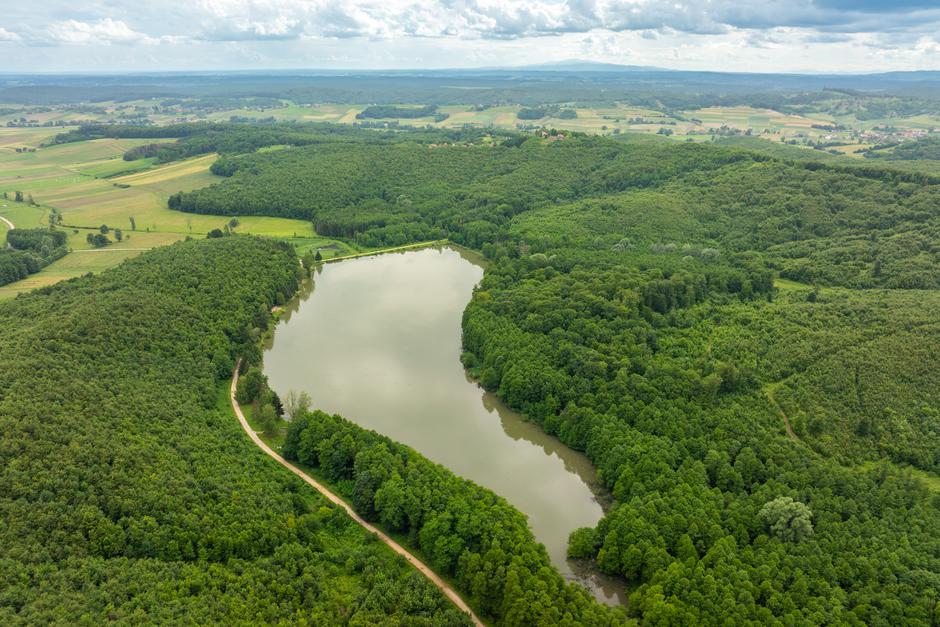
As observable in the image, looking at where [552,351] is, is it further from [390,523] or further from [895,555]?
[895,555]

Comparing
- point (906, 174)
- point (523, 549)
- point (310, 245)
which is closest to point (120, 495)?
point (523, 549)

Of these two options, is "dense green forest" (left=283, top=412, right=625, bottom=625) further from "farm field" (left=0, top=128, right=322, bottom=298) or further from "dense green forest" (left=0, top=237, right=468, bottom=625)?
"farm field" (left=0, top=128, right=322, bottom=298)

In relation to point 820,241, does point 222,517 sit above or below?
below

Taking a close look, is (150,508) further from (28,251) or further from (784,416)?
(28,251)

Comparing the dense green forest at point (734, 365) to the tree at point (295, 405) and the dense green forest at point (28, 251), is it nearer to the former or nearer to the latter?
the tree at point (295, 405)

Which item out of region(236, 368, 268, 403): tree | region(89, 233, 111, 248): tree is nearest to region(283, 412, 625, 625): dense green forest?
region(236, 368, 268, 403): tree

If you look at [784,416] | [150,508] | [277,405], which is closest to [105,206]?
[277,405]
